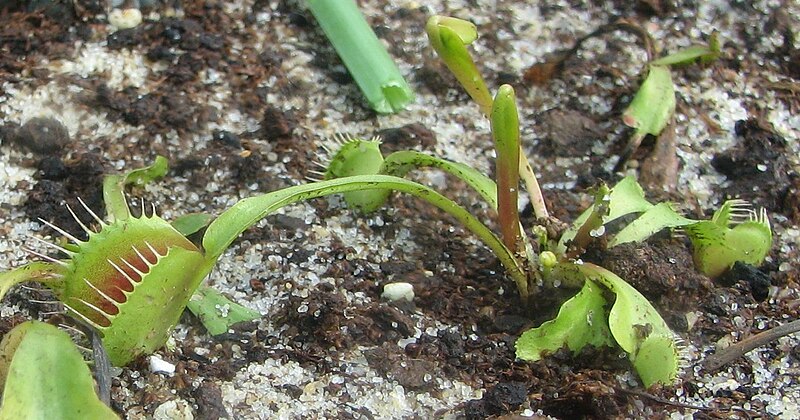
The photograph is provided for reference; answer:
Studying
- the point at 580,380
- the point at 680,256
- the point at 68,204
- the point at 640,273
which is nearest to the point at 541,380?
the point at 580,380

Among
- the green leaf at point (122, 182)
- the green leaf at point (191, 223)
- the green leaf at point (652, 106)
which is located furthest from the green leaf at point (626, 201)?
the green leaf at point (122, 182)

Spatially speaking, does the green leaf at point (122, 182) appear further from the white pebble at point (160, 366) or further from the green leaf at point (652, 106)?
the green leaf at point (652, 106)

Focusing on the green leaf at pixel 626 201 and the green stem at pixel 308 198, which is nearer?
the green stem at pixel 308 198

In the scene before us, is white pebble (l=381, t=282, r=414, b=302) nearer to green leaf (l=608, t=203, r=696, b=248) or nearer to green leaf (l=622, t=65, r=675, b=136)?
green leaf (l=608, t=203, r=696, b=248)

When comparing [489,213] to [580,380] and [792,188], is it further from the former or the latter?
[792,188]

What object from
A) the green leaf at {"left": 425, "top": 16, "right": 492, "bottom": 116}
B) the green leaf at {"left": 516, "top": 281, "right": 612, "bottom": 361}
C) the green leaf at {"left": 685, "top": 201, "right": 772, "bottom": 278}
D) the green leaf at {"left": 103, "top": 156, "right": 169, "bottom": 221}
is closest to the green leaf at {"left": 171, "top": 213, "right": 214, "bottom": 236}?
the green leaf at {"left": 103, "top": 156, "right": 169, "bottom": 221}
